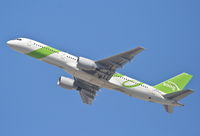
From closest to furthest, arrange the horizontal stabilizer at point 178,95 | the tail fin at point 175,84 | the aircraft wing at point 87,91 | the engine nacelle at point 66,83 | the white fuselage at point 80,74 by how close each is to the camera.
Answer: the horizontal stabilizer at point 178,95 < the white fuselage at point 80,74 < the tail fin at point 175,84 < the engine nacelle at point 66,83 < the aircraft wing at point 87,91

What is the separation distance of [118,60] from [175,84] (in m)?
12.5

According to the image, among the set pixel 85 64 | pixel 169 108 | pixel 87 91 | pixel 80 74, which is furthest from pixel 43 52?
pixel 169 108

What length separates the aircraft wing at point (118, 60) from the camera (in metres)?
48.1

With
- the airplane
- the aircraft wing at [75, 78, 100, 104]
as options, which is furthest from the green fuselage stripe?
the aircraft wing at [75, 78, 100, 104]

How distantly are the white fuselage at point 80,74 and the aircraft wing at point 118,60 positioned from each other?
214 centimetres

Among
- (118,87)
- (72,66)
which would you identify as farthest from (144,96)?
(72,66)

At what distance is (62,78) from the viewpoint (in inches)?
2255

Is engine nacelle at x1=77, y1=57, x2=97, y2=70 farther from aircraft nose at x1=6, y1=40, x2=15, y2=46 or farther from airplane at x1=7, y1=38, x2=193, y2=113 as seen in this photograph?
aircraft nose at x1=6, y1=40, x2=15, y2=46

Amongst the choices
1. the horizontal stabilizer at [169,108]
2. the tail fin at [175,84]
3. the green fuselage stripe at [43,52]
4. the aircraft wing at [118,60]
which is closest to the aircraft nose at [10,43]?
the green fuselage stripe at [43,52]

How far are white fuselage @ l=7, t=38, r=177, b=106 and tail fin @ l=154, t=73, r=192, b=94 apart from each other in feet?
8.08

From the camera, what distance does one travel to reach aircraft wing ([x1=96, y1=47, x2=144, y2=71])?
158 feet

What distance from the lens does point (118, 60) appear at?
50.1 m

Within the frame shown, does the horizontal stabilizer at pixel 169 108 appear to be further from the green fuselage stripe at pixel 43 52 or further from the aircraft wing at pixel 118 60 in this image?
the green fuselage stripe at pixel 43 52

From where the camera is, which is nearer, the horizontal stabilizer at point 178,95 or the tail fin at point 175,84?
the horizontal stabilizer at point 178,95
